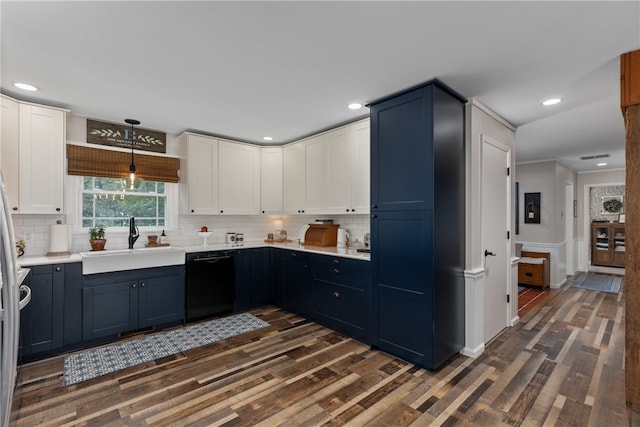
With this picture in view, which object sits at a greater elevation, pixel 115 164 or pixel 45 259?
pixel 115 164

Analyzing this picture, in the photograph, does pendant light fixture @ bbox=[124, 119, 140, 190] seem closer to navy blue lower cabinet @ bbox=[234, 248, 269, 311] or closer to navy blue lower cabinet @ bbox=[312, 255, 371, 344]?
navy blue lower cabinet @ bbox=[234, 248, 269, 311]

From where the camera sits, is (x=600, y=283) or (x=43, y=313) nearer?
(x=43, y=313)

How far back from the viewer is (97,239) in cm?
353

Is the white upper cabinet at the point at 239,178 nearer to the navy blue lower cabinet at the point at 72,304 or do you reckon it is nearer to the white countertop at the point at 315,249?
the white countertop at the point at 315,249

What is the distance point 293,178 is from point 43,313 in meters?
3.10

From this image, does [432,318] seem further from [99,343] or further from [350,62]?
[99,343]

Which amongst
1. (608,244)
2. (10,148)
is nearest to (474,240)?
(10,148)

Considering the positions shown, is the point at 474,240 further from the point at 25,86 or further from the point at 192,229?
the point at 25,86

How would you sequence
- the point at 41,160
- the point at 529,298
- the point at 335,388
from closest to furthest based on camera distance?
the point at 335,388 < the point at 41,160 < the point at 529,298

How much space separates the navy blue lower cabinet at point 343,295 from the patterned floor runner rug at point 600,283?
5019 millimetres

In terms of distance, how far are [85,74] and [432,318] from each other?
345 centimetres

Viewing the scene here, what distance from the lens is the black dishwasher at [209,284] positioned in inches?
150

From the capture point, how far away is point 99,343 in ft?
10.5

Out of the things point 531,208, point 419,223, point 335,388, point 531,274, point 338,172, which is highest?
point 338,172
